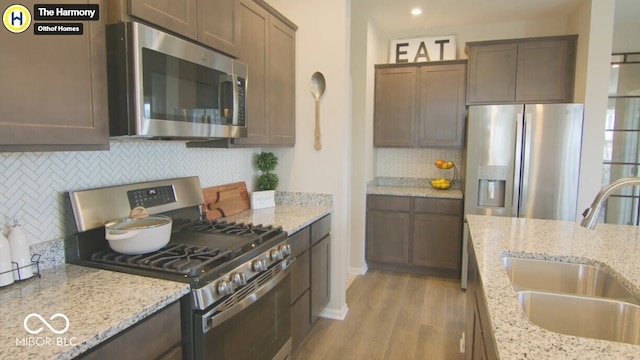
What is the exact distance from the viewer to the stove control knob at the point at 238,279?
150 cm

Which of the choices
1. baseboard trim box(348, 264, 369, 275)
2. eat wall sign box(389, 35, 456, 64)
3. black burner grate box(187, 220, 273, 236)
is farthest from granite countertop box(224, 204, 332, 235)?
Answer: eat wall sign box(389, 35, 456, 64)

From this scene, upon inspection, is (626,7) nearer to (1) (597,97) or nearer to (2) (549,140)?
(1) (597,97)

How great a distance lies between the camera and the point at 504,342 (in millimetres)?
861

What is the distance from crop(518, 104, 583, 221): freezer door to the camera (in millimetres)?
3186

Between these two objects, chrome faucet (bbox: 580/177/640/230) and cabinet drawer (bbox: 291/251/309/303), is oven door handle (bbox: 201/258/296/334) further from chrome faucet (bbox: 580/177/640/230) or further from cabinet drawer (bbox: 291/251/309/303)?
chrome faucet (bbox: 580/177/640/230)

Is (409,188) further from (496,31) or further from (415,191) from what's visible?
(496,31)

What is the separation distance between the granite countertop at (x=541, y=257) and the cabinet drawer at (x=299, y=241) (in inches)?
39.5

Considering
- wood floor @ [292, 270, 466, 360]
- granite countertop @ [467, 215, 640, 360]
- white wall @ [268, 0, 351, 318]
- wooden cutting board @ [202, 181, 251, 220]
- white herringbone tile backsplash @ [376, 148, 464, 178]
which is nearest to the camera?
granite countertop @ [467, 215, 640, 360]

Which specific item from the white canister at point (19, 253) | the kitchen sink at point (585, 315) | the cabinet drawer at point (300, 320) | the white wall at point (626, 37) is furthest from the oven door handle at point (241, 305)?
the white wall at point (626, 37)

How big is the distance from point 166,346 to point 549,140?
11.0ft

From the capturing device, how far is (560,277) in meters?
1.58

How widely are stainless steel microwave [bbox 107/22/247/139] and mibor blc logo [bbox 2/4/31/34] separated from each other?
0.92 ft

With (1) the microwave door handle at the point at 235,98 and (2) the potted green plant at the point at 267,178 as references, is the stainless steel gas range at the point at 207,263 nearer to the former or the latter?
(1) the microwave door handle at the point at 235,98

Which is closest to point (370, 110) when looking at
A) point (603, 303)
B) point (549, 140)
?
point (549, 140)
